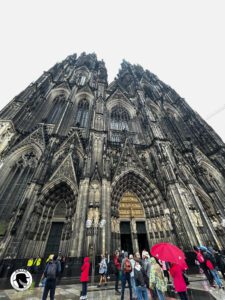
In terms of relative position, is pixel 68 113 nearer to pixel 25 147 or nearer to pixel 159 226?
pixel 25 147

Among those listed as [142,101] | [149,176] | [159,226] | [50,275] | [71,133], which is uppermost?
[142,101]

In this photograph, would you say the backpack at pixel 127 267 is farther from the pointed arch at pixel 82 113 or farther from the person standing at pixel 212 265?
the pointed arch at pixel 82 113

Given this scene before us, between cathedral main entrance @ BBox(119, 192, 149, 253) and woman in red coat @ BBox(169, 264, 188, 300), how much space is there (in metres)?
8.79

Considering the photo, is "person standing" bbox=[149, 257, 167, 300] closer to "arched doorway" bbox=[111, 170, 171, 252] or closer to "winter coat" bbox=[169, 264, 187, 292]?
"winter coat" bbox=[169, 264, 187, 292]

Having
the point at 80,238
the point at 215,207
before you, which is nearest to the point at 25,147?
the point at 80,238

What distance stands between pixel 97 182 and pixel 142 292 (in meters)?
7.70

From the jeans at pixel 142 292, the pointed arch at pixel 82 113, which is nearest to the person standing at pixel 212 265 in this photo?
the jeans at pixel 142 292

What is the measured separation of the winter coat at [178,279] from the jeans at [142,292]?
71 cm

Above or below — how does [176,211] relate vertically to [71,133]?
below

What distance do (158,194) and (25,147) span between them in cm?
1211

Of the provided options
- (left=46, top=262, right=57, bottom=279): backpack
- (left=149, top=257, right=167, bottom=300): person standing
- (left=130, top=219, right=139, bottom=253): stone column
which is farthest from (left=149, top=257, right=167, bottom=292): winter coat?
(left=130, top=219, right=139, bottom=253): stone column

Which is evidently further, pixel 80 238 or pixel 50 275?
pixel 80 238

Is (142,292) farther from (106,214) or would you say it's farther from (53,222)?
(53,222)

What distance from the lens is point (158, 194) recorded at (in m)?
12.4
